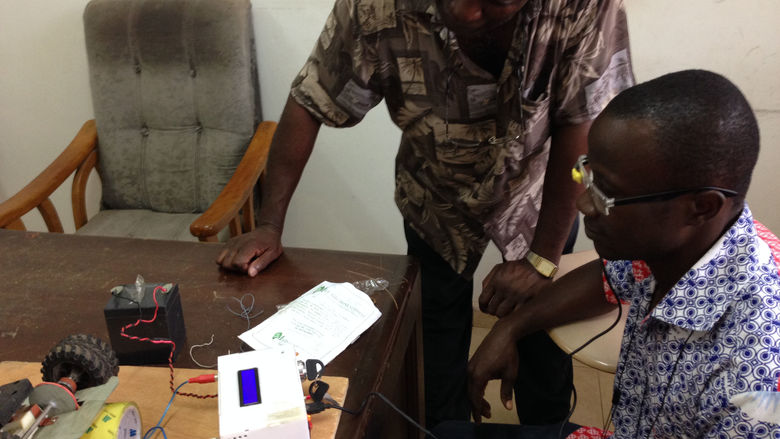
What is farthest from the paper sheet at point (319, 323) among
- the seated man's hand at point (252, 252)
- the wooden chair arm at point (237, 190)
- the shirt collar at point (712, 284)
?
the wooden chair arm at point (237, 190)

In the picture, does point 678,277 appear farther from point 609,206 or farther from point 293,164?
point 293,164

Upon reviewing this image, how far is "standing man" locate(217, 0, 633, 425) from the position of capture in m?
1.02

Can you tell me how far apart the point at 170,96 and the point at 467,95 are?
128cm

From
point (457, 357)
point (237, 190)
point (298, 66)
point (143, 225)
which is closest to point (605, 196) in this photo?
point (457, 357)

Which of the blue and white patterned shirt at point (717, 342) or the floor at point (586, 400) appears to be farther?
the floor at point (586, 400)

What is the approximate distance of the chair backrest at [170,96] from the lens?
1.89m

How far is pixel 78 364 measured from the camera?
2.26 feet

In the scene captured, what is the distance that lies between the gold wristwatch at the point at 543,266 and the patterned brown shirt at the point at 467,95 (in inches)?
6.3

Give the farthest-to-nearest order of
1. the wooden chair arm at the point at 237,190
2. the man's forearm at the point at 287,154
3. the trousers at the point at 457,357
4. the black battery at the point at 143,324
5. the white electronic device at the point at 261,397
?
1. the wooden chair arm at the point at 237,190
2. the trousers at the point at 457,357
3. the man's forearm at the point at 287,154
4. the black battery at the point at 143,324
5. the white electronic device at the point at 261,397

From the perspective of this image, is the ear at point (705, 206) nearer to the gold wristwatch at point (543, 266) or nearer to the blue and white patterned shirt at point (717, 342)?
the blue and white patterned shirt at point (717, 342)

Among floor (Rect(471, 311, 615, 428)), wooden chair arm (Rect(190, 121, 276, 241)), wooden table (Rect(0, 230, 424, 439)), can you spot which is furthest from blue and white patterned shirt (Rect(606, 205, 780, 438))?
wooden chair arm (Rect(190, 121, 276, 241))

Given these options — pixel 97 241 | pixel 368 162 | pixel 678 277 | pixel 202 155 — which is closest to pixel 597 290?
pixel 678 277

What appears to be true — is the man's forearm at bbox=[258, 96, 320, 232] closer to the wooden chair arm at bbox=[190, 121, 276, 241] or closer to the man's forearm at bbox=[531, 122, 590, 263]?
the wooden chair arm at bbox=[190, 121, 276, 241]

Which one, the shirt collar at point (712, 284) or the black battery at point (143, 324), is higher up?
the shirt collar at point (712, 284)
